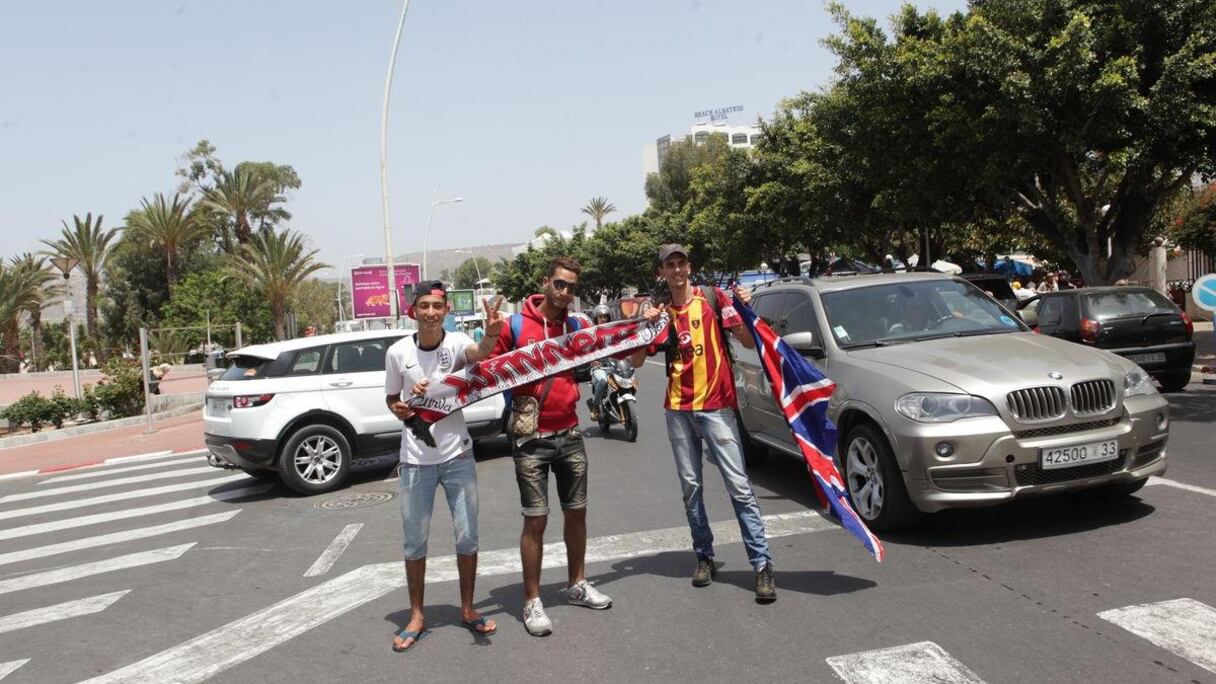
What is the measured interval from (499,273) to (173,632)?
272 feet

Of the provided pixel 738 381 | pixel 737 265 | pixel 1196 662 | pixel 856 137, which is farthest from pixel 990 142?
pixel 737 265

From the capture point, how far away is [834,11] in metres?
19.4

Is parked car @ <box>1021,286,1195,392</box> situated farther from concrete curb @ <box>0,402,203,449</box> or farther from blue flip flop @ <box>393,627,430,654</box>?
concrete curb @ <box>0,402,203,449</box>

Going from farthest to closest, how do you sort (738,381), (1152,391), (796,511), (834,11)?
(834,11), (738,381), (796,511), (1152,391)

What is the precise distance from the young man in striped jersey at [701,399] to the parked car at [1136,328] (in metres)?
8.41

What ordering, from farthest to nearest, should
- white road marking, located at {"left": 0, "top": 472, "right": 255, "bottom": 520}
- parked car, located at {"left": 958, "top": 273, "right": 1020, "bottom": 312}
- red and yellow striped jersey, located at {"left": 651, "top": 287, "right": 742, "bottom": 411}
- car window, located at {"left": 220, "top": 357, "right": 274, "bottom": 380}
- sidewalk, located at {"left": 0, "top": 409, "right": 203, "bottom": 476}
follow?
parked car, located at {"left": 958, "top": 273, "right": 1020, "bottom": 312}
sidewalk, located at {"left": 0, "top": 409, "right": 203, "bottom": 476}
white road marking, located at {"left": 0, "top": 472, "right": 255, "bottom": 520}
car window, located at {"left": 220, "top": 357, "right": 274, "bottom": 380}
red and yellow striped jersey, located at {"left": 651, "top": 287, "right": 742, "bottom": 411}

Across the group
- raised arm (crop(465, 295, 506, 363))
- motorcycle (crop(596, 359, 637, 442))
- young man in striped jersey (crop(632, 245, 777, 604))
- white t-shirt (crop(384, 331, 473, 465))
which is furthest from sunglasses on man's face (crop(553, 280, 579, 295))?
motorcycle (crop(596, 359, 637, 442))

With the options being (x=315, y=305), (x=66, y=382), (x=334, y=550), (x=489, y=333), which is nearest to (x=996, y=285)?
(x=334, y=550)

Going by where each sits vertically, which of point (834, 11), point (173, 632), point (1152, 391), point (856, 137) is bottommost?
point (173, 632)

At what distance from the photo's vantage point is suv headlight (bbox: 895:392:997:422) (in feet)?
17.4

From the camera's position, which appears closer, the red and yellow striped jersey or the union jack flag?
the red and yellow striped jersey

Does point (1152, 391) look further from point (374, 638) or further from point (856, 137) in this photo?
point (856, 137)

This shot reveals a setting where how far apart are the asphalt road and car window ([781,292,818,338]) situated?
1.35 meters

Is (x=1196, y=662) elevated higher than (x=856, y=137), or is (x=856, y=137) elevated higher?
(x=856, y=137)
